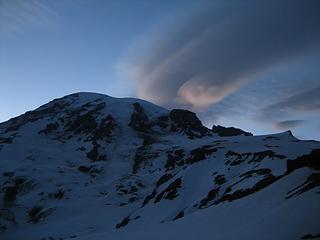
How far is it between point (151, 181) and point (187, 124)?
231 ft

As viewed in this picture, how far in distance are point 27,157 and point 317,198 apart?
146190 millimetres

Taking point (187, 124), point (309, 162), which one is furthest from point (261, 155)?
point (187, 124)

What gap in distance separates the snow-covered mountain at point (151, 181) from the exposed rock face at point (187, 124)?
512mm

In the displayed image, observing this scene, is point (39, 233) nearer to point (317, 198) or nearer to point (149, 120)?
point (317, 198)

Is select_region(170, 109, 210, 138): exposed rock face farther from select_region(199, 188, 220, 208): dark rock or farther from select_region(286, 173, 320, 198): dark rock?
select_region(286, 173, 320, 198): dark rock

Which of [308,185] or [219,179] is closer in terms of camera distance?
[308,185]

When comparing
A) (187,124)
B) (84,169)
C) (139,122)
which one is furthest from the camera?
(187,124)

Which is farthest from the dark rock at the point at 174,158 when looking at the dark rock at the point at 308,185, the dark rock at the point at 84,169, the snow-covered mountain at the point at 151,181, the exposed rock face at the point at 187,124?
the dark rock at the point at 308,185

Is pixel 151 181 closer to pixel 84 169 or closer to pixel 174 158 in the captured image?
pixel 174 158

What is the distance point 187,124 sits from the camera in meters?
189

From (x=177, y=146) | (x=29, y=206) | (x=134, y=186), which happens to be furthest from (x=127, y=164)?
(x=29, y=206)

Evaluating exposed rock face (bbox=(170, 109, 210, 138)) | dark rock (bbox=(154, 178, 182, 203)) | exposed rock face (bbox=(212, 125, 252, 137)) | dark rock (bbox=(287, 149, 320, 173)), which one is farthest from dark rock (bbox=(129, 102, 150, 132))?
dark rock (bbox=(287, 149, 320, 173))

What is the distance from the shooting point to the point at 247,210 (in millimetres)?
24688

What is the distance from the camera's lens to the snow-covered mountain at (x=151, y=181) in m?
23.6
